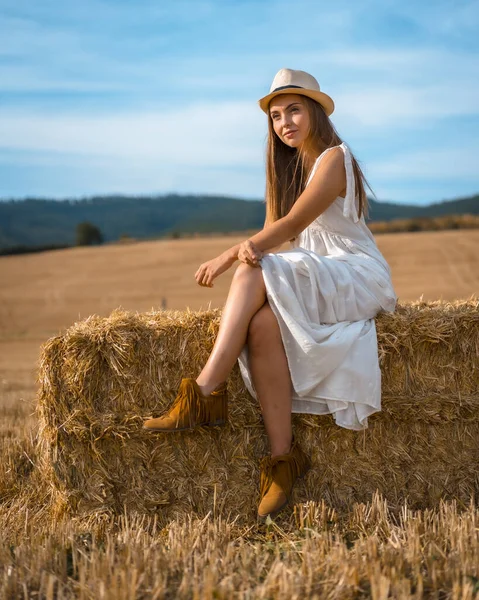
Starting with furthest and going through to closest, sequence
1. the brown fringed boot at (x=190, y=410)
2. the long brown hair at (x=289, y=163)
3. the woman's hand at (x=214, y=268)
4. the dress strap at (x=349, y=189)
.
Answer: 1. the long brown hair at (x=289, y=163)
2. the dress strap at (x=349, y=189)
3. the woman's hand at (x=214, y=268)
4. the brown fringed boot at (x=190, y=410)

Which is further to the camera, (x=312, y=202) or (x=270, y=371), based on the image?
(x=312, y=202)

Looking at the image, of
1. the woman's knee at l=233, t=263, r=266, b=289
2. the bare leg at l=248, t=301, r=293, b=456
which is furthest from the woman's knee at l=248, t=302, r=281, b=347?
the woman's knee at l=233, t=263, r=266, b=289

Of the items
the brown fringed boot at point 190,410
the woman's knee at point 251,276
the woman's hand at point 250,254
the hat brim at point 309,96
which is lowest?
the brown fringed boot at point 190,410

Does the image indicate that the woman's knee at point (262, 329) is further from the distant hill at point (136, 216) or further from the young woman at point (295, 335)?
the distant hill at point (136, 216)

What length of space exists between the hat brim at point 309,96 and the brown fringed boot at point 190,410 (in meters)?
1.59

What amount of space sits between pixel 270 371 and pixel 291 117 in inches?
56.7

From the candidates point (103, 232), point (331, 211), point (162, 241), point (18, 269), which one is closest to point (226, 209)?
point (103, 232)

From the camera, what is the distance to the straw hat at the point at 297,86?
4.01m

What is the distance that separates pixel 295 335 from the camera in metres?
3.47

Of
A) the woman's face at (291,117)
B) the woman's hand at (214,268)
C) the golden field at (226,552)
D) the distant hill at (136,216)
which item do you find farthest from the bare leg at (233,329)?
the distant hill at (136,216)

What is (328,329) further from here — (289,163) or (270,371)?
(289,163)

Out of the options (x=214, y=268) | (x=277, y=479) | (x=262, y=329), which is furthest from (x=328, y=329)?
(x=277, y=479)

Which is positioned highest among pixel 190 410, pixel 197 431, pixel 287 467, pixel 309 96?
pixel 309 96

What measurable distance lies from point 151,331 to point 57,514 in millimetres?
1002
